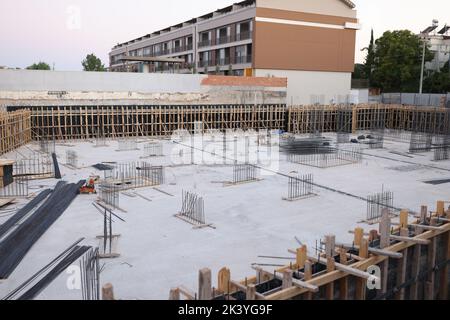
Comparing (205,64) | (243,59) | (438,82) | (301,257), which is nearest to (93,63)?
(205,64)

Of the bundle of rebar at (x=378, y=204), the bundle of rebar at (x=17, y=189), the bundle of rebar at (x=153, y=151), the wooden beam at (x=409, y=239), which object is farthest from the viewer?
the bundle of rebar at (x=153, y=151)

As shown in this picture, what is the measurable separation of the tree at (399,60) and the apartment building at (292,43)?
8.50 m

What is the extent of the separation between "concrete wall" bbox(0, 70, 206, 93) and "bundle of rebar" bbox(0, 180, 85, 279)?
1841 cm

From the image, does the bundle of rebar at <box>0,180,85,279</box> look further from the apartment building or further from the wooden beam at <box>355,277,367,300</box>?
the apartment building

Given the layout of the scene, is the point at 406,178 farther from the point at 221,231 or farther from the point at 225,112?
the point at 225,112

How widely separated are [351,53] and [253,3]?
473 inches

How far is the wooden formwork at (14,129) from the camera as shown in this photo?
21.8 metres

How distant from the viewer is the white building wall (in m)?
43.9

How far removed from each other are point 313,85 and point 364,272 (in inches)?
1573

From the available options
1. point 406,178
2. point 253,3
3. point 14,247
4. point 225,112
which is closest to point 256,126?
point 225,112

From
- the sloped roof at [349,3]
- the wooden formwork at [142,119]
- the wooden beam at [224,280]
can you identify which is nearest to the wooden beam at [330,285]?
the wooden beam at [224,280]

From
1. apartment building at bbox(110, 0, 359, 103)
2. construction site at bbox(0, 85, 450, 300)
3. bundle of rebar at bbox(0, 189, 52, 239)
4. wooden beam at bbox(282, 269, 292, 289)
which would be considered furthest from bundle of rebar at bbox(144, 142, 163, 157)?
apartment building at bbox(110, 0, 359, 103)

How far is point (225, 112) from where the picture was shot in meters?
34.4

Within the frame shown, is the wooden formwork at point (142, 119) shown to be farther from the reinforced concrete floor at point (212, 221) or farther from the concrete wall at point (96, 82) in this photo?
the reinforced concrete floor at point (212, 221)
